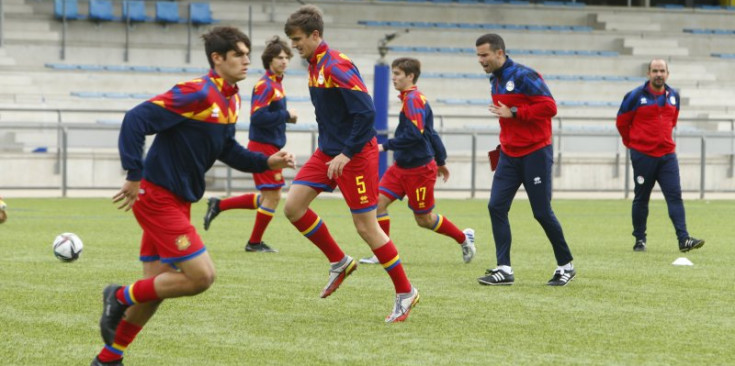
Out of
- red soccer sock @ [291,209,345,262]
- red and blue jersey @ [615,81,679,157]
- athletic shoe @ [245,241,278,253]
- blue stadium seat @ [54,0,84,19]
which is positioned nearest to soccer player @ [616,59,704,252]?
red and blue jersey @ [615,81,679,157]

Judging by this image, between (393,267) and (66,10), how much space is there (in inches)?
1023

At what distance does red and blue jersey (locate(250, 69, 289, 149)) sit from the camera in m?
11.4

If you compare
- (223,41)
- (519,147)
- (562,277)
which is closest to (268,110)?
(519,147)

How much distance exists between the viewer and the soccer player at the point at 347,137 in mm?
7359

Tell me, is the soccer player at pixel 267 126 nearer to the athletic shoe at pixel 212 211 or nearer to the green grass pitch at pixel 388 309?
the athletic shoe at pixel 212 211

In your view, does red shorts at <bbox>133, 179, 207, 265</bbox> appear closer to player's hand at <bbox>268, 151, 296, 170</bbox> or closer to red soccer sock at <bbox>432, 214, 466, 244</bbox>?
player's hand at <bbox>268, 151, 296, 170</bbox>

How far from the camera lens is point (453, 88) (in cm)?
3120

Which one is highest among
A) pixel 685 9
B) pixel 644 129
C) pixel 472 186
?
pixel 685 9

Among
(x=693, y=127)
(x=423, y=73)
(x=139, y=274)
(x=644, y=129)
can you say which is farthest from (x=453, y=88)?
(x=139, y=274)

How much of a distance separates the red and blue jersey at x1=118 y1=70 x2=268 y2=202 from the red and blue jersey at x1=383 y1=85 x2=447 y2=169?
4.87 m

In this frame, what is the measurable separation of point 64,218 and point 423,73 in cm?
1659

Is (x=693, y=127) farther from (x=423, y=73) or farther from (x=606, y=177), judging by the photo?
(x=423, y=73)

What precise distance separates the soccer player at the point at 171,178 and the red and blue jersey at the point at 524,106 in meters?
3.59

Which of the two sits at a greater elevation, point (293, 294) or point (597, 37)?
point (597, 37)
